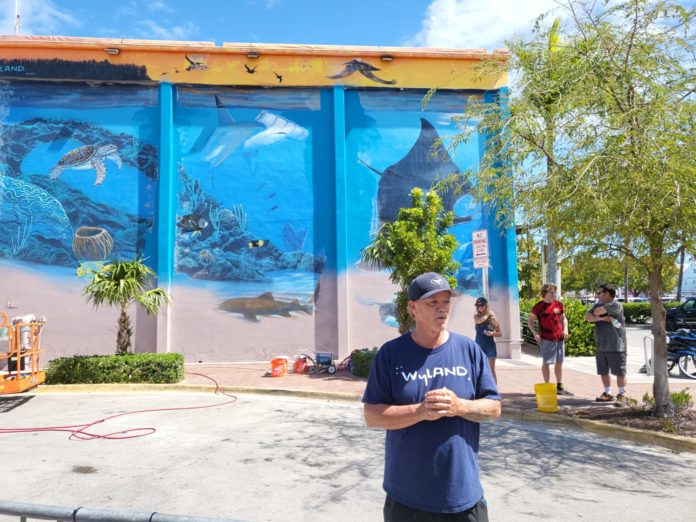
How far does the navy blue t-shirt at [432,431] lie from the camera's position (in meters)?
2.45

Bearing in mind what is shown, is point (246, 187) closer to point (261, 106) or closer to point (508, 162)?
point (261, 106)

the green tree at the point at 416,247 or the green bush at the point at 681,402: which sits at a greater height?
the green tree at the point at 416,247

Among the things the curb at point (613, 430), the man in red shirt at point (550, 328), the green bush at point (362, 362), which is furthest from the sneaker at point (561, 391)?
the green bush at point (362, 362)

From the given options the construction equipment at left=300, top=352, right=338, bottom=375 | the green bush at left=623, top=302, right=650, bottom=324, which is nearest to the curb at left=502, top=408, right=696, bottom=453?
the construction equipment at left=300, top=352, right=338, bottom=375

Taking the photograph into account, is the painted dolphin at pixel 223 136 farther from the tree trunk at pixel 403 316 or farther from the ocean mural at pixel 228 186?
the tree trunk at pixel 403 316

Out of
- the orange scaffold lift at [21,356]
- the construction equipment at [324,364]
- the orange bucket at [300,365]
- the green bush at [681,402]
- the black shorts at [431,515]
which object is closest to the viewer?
the black shorts at [431,515]

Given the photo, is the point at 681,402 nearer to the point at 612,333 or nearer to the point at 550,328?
the point at 612,333

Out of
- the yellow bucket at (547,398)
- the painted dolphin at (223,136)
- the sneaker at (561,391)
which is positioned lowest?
the sneaker at (561,391)

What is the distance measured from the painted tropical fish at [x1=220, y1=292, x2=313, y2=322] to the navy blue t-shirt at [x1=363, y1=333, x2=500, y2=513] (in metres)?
12.6

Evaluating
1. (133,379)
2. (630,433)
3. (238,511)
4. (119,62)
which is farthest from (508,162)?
(119,62)

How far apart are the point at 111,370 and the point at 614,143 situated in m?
10.1

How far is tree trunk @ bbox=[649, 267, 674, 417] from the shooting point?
7477 millimetres

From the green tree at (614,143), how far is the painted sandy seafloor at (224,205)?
7.58 metres

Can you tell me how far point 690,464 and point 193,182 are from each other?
13136 mm
